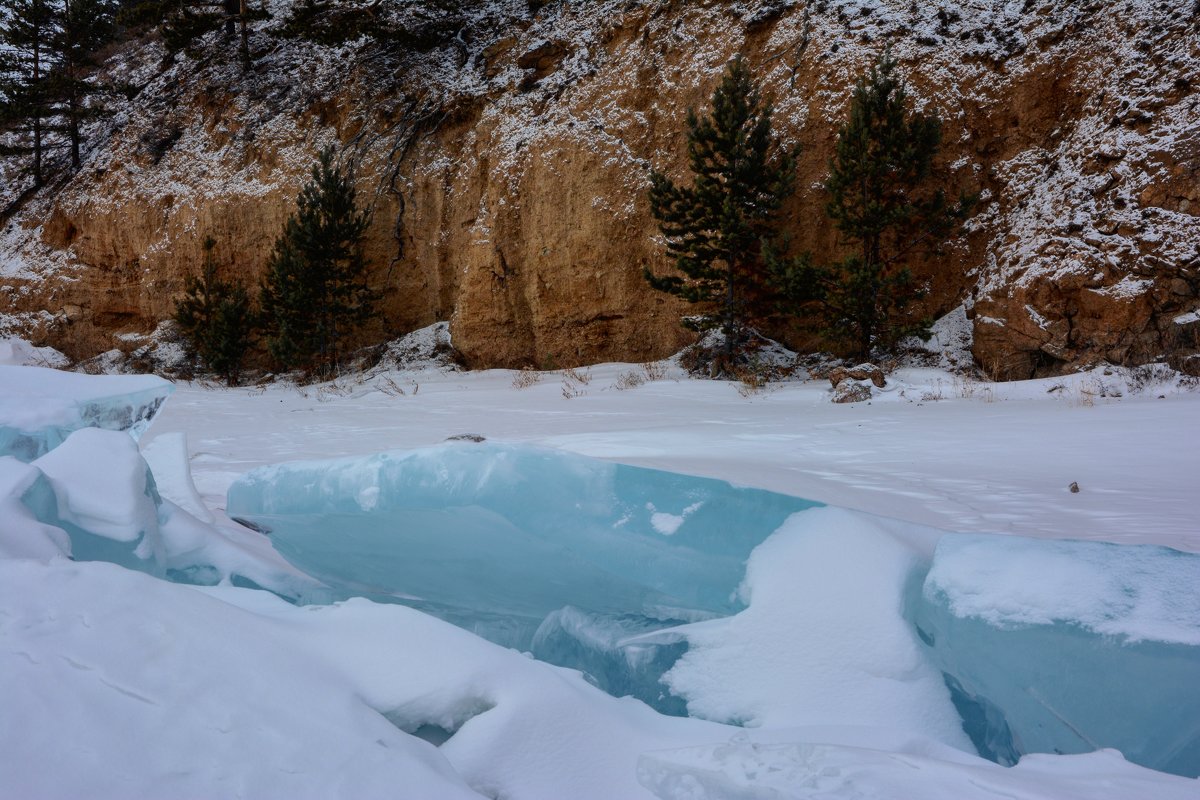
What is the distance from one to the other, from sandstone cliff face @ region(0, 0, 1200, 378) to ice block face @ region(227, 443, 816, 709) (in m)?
7.72


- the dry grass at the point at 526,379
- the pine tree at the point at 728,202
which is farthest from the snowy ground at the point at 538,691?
the dry grass at the point at 526,379

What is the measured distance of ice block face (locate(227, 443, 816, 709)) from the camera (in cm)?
209

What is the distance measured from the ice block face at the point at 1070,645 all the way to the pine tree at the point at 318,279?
12.6 metres

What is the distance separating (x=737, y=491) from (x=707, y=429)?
2.22m

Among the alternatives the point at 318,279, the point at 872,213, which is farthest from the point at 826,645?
the point at 318,279

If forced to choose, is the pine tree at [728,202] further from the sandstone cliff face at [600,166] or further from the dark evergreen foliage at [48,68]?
the dark evergreen foliage at [48,68]

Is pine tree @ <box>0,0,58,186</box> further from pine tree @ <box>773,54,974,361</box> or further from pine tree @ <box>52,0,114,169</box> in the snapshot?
pine tree @ <box>773,54,974,361</box>

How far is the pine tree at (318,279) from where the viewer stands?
12.0 meters

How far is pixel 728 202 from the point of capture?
8812 millimetres

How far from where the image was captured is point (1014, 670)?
1.46 metres

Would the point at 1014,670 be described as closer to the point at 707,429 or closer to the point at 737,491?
the point at 737,491

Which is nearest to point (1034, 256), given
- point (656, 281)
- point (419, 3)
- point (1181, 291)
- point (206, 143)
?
point (1181, 291)

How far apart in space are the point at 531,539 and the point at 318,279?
449 inches

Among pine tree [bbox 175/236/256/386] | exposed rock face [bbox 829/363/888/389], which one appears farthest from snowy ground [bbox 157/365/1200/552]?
pine tree [bbox 175/236/256/386]
